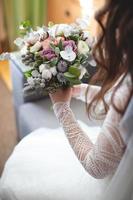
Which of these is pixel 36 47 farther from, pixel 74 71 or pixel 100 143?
pixel 100 143

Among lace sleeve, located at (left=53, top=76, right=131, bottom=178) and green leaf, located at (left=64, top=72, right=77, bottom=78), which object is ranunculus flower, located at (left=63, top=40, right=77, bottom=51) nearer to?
green leaf, located at (left=64, top=72, right=77, bottom=78)

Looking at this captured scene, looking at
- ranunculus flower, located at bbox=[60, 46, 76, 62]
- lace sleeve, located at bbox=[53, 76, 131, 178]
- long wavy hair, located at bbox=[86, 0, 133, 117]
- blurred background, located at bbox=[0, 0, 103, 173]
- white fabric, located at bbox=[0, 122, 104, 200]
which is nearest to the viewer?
long wavy hair, located at bbox=[86, 0, 133, 117]

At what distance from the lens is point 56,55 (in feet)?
3.39

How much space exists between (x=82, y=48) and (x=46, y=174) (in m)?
0.51

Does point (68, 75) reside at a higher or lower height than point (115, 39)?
lower

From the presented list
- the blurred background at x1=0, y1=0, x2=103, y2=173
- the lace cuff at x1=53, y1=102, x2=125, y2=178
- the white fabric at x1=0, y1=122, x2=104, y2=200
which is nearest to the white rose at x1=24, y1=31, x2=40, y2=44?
the lace cuff at x1=53, y1=102, x2=125, y2=178

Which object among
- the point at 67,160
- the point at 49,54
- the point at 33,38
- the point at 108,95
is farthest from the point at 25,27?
the point at 67,160

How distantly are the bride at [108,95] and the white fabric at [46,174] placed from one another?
0.15 ft

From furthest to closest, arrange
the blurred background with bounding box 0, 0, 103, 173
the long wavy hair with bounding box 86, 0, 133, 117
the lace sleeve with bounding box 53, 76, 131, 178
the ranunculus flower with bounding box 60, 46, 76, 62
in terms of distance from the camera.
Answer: the blurred background with bounding box 0, 0, 103, 173
the ranunculus flower with bounding box 60, 46, 76, 62
the lace sleeve with bounding box 53, 76, 131, 178
the long wavy hair with bounding box 86, 0, 133, 117

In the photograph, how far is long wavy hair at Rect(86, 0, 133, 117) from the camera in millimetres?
672

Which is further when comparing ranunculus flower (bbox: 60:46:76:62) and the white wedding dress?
ranunculus flower (bbox: 60:46:76:62)

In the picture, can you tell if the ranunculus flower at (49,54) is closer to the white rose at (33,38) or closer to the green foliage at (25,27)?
the white rose at (33,38)

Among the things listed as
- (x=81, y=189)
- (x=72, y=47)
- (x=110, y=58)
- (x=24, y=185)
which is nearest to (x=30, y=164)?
(x=24, y=185)

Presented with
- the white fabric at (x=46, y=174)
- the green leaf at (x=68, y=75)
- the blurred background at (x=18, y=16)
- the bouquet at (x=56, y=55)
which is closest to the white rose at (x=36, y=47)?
the bouquet at (x=56, y=55)
